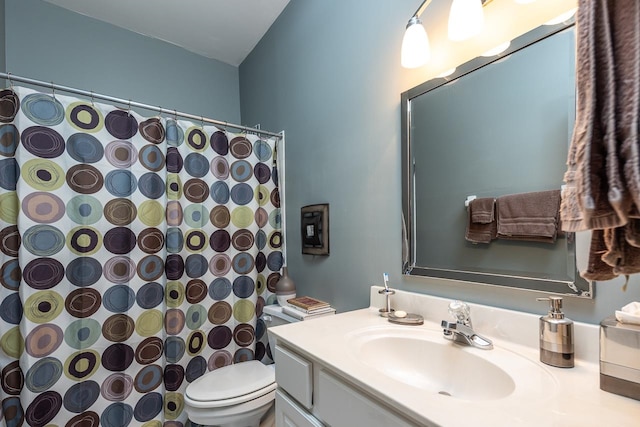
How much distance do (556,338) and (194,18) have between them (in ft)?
8.34

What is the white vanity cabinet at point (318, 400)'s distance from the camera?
2.11ft

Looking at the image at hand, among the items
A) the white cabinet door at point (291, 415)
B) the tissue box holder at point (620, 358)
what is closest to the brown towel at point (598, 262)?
the tissue box holder at point (620, 358)

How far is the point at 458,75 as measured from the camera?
Result: 103 cm

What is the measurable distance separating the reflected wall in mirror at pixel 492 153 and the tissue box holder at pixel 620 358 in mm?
188

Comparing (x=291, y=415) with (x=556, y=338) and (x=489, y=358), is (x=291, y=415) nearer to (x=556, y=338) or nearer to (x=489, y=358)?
(x=489, y=358)

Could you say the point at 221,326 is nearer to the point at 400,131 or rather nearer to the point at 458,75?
the point at 400,131

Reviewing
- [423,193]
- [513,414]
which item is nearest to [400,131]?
[423,193]

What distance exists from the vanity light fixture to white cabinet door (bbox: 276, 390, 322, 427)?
119 centimetres

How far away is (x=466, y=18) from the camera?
3.03ft

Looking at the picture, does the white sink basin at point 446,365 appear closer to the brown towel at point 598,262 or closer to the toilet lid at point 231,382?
the brown towel at point 598,262

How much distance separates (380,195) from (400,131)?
28 centimetres

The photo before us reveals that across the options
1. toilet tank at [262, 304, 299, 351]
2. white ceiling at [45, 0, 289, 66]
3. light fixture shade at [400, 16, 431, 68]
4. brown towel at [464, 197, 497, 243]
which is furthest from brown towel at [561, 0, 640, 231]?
white ceiling at [45, 0, 289, 66]

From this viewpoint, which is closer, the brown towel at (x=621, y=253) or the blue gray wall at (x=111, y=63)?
the brown towel at (x=621, y=253)

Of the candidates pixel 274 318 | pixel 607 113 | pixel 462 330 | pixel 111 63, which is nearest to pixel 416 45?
pixel 607 113
